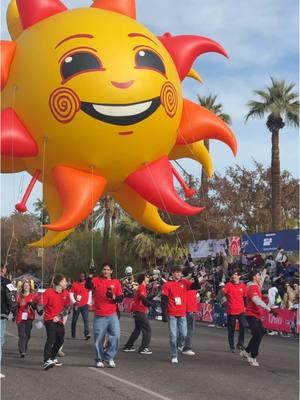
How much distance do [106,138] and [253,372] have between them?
162 inches

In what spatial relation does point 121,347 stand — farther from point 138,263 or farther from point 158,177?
point 138,263

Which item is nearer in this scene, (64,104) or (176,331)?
(64,104)

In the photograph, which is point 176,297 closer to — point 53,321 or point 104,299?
point 104,299

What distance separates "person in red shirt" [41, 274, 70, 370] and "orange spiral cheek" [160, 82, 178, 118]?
3222mm

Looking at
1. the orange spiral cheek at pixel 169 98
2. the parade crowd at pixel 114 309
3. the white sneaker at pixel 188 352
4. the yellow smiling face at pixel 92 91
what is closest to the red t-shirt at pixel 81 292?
the parade crowd at pixel 114 309

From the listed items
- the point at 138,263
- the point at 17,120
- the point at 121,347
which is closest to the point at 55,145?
the point at 17,120

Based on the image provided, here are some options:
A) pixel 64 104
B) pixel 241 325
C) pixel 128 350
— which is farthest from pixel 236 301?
pixel 64 104

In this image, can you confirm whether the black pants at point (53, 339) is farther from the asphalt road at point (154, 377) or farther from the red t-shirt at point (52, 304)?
the asphalt road at point (154, 377)

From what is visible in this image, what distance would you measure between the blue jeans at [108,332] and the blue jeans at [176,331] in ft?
3.62

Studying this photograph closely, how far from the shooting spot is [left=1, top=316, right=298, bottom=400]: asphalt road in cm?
775

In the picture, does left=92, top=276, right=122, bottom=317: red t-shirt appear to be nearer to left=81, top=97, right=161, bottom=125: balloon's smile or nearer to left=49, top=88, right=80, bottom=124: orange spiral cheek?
left=81, top=97, right=161, bottom=125: balloon's smile

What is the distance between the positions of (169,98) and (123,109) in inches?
33.1

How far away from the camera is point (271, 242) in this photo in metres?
22.3

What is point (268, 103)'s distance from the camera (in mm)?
30922
